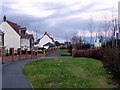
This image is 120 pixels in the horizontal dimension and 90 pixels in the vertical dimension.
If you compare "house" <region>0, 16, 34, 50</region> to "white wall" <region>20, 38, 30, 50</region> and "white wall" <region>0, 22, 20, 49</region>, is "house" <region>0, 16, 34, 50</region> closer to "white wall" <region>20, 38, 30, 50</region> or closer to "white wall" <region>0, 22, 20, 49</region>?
"white wall" <region>0, 22, 20, 49</region>

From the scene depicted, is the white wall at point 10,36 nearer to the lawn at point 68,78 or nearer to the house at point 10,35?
the house at point 10,35

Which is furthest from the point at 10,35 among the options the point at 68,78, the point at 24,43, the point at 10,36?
the point at 68,78

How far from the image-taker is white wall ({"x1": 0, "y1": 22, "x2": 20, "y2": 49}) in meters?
46.4

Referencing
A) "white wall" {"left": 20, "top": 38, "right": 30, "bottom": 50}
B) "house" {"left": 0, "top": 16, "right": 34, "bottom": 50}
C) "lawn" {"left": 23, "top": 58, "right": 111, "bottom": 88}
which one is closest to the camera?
"lawn" {"left": 23, "top": 58, "right": 111, "bottom": 88}

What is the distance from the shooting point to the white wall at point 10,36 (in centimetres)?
4644

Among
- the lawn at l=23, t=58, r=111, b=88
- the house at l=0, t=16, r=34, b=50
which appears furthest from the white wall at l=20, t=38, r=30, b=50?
the lawn at l=23, t=58, r=111, b=88

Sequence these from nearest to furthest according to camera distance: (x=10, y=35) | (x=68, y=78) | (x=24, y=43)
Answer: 1. (x=68, y=78)
2. (x=10, y=35)
3. (x=24, y=43)

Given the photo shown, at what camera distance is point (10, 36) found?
47375mm

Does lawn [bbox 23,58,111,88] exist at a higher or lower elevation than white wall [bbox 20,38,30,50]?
Result: lower

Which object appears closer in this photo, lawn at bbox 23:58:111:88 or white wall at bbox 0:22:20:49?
lawn at bbox 23:58:111:88

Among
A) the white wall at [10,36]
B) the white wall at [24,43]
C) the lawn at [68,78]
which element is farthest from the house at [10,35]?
the lawn at [68,78]

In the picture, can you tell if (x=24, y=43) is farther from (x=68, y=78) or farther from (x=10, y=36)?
(x=68, y=78)

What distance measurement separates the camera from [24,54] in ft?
109

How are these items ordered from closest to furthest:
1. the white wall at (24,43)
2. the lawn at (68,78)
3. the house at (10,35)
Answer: the lawn at (68,78) < the house at (10,35) < the white wall at (24,43)
